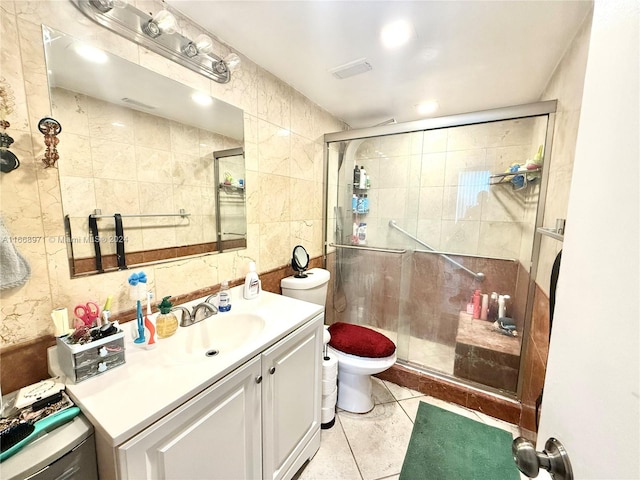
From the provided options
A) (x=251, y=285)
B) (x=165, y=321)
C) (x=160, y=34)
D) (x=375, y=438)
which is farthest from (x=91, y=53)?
(x=375, y=438)

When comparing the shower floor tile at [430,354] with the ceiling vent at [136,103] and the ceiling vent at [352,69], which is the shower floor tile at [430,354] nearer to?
the ceiling vent at [352,69]

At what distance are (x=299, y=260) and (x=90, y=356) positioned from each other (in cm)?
126

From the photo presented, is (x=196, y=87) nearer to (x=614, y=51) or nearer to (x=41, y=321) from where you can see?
(x=41, y=321)

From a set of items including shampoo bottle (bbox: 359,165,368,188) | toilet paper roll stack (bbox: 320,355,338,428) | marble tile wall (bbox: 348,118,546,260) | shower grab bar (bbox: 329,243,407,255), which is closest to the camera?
toilet paper roll stack (bbox: 320,355,338,428)

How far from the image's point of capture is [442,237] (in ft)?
7.50

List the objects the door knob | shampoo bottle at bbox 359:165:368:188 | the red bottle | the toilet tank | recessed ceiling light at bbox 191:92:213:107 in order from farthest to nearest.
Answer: shampoo bottle at bbox 359:165:368:188
the red bottle
the toilet tank
recessed ceiling light at bbox 191:92:213:107
the door knob

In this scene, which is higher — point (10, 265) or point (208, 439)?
point (10, 265)

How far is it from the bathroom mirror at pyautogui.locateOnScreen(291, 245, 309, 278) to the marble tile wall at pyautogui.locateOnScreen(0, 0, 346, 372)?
60mm

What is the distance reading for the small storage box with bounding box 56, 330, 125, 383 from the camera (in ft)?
2.41

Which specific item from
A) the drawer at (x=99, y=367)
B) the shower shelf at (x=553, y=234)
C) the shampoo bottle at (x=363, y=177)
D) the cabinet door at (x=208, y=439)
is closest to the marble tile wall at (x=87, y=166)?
→ the drawer at (x=99, y=367)

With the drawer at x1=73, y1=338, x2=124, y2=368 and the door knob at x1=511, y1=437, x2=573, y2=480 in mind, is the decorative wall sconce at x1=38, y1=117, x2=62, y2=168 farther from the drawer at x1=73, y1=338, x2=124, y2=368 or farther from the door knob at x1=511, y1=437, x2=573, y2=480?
the door knob at x1=511, y1=437, x2=573, y2=480

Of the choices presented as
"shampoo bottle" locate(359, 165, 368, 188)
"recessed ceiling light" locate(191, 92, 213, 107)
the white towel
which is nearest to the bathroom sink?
the white towel

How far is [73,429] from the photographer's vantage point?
2.07 feet

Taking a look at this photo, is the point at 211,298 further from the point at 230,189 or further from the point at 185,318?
the point at 230,189
